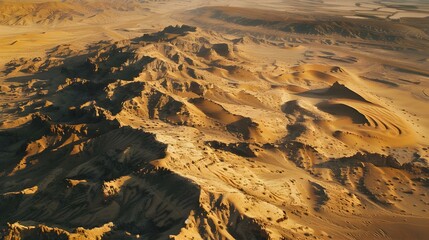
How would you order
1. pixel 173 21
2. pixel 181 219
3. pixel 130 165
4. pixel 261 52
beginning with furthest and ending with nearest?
pixel 173 21 < pixel 261 52 < pixel 130 165 < pixel 181 219

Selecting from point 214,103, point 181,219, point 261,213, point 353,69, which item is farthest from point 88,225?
point 353,69

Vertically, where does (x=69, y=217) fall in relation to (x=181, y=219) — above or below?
below

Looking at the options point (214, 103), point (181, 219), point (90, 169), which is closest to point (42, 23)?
point (214, 103)

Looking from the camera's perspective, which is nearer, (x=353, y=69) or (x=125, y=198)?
(x=125, y=198)

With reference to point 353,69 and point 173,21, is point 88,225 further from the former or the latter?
point 173,21

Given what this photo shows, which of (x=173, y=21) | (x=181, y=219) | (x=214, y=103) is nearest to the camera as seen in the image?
(x=181, y=219)

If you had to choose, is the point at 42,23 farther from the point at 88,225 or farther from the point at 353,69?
the point at 88,225
